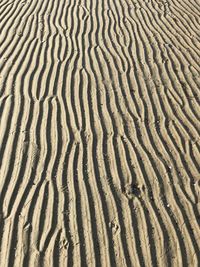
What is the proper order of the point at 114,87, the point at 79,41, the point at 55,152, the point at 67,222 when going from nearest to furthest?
the point at 67,222, the point at 55,152, the point at 114,87, the point at 79,41

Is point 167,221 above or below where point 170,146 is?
below

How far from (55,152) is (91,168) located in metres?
0.57

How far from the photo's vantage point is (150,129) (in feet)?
20.4

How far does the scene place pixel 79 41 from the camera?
840cm

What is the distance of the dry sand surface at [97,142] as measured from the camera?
4609 millimetres

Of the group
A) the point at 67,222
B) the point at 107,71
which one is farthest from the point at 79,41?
the point at 67,222

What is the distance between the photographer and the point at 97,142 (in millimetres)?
5871

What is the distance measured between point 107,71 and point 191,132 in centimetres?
213

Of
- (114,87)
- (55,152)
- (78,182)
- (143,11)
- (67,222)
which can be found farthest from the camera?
(143,11)

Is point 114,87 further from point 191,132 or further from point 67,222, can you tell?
point 67,222

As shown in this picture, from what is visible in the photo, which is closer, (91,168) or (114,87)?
(91,168)

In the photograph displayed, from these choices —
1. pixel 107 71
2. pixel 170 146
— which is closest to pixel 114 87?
pixel 107 71

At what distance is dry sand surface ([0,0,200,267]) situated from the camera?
15.1 feet

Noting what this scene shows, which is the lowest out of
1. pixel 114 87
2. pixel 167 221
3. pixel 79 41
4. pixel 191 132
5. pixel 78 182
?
pixel 167 221
